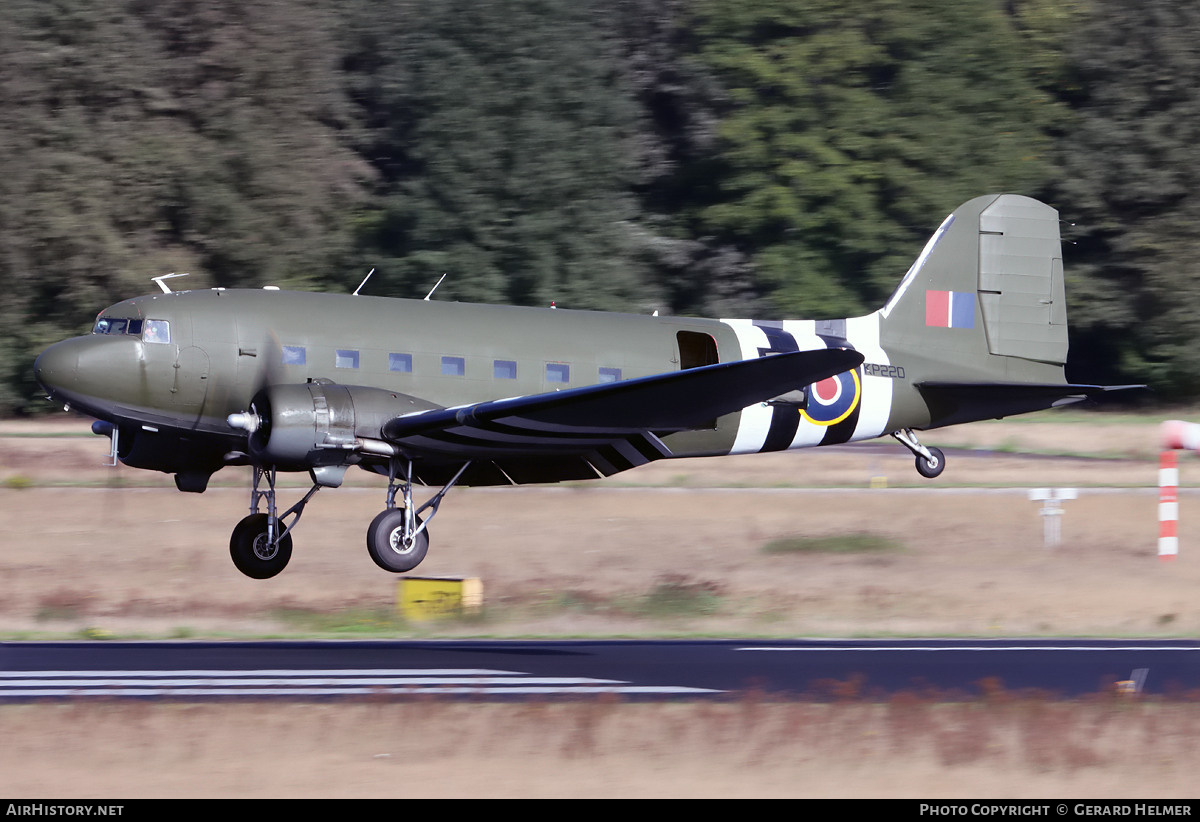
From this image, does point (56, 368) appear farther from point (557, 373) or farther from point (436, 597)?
point (436, 597)

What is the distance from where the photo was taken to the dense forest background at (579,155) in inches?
1875

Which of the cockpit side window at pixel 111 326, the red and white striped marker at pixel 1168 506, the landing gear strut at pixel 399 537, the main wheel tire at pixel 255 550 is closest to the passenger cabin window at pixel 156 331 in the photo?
the cockpit side window at pixel 111 326

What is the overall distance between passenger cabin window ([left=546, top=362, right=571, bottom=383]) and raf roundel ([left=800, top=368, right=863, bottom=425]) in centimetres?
384

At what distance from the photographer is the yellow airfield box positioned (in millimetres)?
23609

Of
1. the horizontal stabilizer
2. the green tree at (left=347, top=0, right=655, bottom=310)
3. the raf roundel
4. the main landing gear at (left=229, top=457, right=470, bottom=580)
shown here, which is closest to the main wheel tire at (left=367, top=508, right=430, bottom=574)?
the main landing gear at (left=229, top=457, right=470, bottom=580)

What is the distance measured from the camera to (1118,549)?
29.6 meters

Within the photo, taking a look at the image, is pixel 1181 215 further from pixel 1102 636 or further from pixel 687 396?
pixel 687 396

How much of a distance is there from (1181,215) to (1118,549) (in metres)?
27.8

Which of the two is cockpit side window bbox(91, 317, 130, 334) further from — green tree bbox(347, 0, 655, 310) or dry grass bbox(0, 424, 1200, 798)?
green tree bbox(347, 0, 655, 310)

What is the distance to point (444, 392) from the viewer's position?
19797mm

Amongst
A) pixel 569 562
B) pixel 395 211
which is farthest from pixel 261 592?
pixel 395 211

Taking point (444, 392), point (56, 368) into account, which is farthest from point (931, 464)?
point (56, 368)

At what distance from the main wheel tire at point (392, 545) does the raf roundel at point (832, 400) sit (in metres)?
6.36

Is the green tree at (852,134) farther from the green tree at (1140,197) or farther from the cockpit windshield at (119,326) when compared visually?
the cockpit windshield at (119,326)
